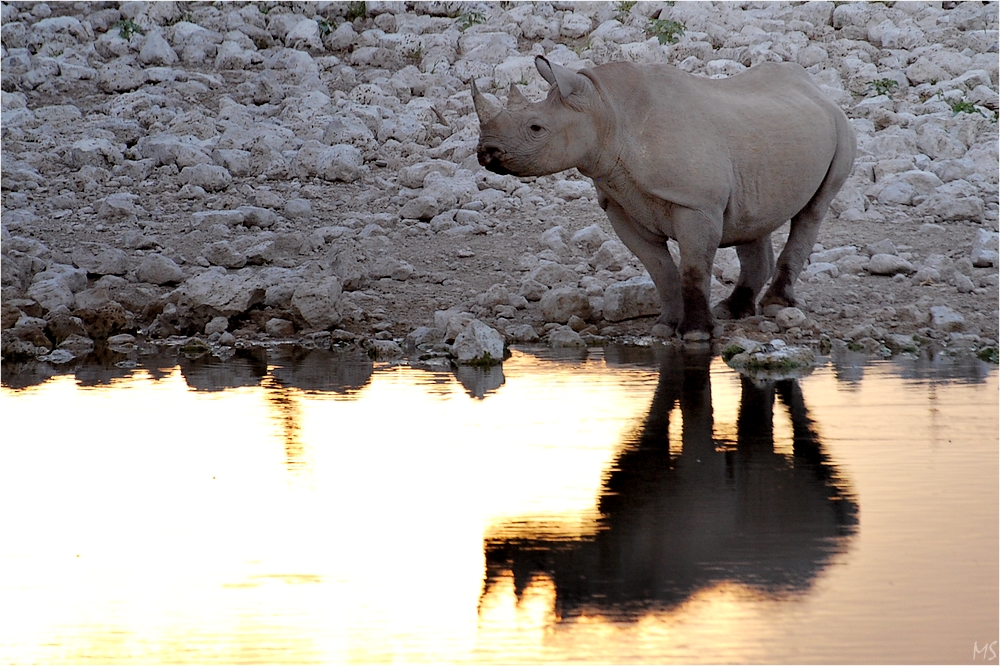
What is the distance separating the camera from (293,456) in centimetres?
563

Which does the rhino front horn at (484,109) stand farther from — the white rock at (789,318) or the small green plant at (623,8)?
the small green plant at (623,8)

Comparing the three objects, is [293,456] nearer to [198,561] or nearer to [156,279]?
[198,561]

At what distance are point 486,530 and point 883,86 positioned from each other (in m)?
12.6

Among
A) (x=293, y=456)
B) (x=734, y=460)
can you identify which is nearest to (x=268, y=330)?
(x=293, y=456)

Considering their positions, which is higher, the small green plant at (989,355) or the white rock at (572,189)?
the white rock at (572,189)

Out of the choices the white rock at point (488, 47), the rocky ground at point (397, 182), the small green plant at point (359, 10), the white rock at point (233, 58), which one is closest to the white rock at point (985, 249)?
the rocky ground at point (397, 182)

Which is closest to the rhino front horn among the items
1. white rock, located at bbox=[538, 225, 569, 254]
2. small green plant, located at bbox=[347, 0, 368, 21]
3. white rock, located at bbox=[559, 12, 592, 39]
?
white rock, located at bbox=[538, 225, 569, 254]

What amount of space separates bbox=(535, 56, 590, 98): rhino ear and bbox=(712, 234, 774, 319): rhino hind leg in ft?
6.80

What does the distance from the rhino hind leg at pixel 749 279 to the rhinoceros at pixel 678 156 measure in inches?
0.5

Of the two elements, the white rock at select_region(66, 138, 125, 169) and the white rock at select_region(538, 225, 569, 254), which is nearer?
the white rock at select_region(538, 225, 569, 254)

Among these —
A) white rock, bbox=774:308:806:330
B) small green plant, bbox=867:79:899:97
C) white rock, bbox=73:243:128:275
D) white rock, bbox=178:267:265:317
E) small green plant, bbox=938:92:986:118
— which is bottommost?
white rock, bbox=774:308:806:330

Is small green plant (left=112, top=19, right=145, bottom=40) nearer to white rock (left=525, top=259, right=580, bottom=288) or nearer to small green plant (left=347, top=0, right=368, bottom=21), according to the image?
small green plant (left=347, top=0, right=368, bottom=21)

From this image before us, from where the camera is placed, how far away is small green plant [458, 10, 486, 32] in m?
17.5

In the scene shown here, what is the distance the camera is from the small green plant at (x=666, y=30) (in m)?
16.8
